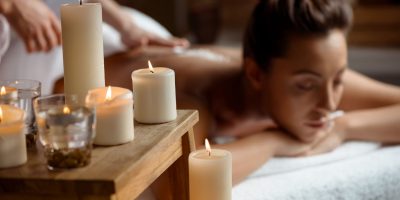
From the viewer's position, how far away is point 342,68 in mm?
1717

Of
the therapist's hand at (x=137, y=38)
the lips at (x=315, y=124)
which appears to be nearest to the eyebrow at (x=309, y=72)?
the lips at (x=315, y=124)

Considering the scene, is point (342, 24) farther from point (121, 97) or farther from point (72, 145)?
point (72, 145)

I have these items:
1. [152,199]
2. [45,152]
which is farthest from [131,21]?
[45,152]

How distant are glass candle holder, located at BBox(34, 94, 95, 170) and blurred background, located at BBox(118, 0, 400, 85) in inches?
117

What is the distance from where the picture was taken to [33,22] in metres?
1.47

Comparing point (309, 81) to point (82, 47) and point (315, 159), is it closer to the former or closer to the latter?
point (315, 159)

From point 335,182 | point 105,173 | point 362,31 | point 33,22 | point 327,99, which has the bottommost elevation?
point 362,31

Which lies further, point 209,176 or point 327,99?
point 327,99

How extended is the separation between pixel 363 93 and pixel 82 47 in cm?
116

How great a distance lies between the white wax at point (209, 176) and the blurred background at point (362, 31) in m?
2.78

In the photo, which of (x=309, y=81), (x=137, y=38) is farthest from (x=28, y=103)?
(x=137, y=38)

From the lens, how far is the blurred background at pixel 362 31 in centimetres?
401

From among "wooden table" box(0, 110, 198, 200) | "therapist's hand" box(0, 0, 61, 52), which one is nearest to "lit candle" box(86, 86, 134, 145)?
"wooden table" box(0, 110, 198, 200)

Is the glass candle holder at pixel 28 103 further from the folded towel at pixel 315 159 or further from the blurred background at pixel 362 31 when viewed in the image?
the blurred background at pixel 362 31
